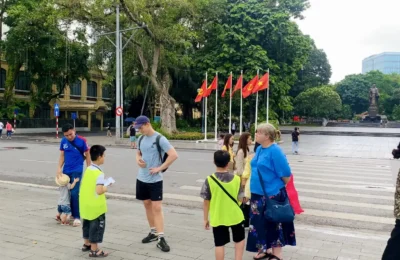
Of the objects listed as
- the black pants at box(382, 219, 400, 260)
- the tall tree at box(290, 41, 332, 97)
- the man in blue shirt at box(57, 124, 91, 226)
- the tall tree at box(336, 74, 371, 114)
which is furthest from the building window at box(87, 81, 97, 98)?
the black pants at box(382, 219, 400, 260)

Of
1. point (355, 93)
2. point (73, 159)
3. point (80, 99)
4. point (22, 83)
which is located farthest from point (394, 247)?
point (355, 93)

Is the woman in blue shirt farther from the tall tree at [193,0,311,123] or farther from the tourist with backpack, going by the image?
the tall tree at [193,0,311,123]

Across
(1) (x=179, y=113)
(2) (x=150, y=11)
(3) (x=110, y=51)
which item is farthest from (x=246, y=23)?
(1) (x=179, y=113)

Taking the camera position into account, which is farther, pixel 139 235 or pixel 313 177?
pixel 313 177

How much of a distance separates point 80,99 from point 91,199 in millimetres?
50351

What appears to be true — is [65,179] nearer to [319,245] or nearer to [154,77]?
[319,245]

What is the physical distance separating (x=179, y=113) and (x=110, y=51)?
728 inches

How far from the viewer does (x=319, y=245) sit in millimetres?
5477

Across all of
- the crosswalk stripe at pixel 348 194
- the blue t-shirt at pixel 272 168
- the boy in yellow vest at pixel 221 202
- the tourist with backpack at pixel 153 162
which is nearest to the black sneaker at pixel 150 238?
the tourist with backpack at pixel 153 162

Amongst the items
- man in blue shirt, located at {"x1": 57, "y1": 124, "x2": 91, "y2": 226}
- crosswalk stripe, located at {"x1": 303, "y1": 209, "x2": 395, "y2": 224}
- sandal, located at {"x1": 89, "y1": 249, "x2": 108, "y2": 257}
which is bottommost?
crosswalk stripe, located at {"x1": 303, "y1": 209, "x2": 395, "y2": 224}

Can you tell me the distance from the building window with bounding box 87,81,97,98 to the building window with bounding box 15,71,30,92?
33.9ft

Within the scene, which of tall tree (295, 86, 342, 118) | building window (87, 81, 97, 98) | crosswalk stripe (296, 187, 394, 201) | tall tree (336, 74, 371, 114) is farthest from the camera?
tall tree (336, 74, 371, 114)

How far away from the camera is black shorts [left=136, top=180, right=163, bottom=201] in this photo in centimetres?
515

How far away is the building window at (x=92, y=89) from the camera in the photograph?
55.0m
